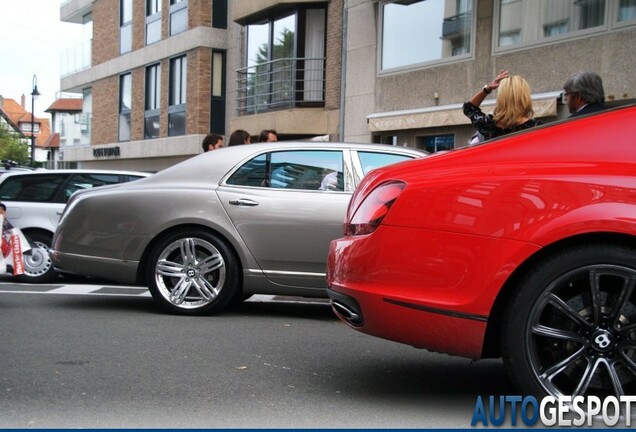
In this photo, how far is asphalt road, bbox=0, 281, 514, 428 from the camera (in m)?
3.97

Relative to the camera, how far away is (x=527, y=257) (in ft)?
11.7

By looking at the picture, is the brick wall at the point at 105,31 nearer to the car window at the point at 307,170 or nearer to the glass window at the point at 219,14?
the glass window at the point at 219,14

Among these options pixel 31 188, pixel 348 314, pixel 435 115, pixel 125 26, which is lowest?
pixel 348 314

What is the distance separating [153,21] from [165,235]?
25.7 m

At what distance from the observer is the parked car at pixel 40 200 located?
10273 mm

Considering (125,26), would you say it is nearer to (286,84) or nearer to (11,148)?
(286,84)

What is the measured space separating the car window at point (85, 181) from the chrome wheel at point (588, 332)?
814cm

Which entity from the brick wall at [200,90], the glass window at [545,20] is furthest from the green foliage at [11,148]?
the glass window at [545,20]

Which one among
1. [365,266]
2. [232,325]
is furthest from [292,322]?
[365,266]

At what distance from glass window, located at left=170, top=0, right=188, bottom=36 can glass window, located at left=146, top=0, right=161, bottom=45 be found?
3.79 ft

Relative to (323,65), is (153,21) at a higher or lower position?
higher

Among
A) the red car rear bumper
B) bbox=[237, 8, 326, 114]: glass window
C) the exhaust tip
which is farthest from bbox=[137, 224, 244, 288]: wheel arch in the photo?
bbox=[237, 8, 326, 114]: glass window

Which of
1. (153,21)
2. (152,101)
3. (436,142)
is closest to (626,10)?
(436,142)

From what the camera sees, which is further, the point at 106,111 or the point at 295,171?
the point at 106,111
